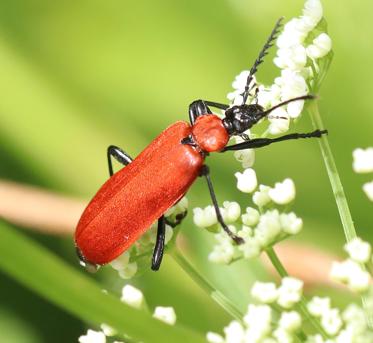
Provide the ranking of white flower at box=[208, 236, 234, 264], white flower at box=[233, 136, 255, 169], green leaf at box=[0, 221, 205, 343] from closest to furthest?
1. green leaf at box=[0, 221, 205, 343]
2. white flower at box=[208, 236, 234, 264]
3. white flower at box=[233, 136, 255, 169]

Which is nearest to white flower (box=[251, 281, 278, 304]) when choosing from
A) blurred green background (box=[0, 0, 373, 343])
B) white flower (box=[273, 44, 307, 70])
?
white flower (box=[273, 44, 307, 70])

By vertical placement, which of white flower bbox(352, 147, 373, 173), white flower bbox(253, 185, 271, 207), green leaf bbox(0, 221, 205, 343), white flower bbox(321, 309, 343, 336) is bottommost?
green leaf bbox(0, 221, 205, 343)

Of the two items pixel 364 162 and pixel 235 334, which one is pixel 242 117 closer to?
pixel 364 162

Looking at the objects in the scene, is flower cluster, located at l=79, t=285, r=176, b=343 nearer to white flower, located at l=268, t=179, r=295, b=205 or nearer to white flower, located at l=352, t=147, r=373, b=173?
white flower, located at l=268, t=179, r=295, b=205

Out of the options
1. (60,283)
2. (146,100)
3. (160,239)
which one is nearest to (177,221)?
(160,239)

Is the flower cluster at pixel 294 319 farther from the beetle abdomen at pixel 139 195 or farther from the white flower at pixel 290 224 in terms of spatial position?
the beetle abdomen at pixel 139 195
